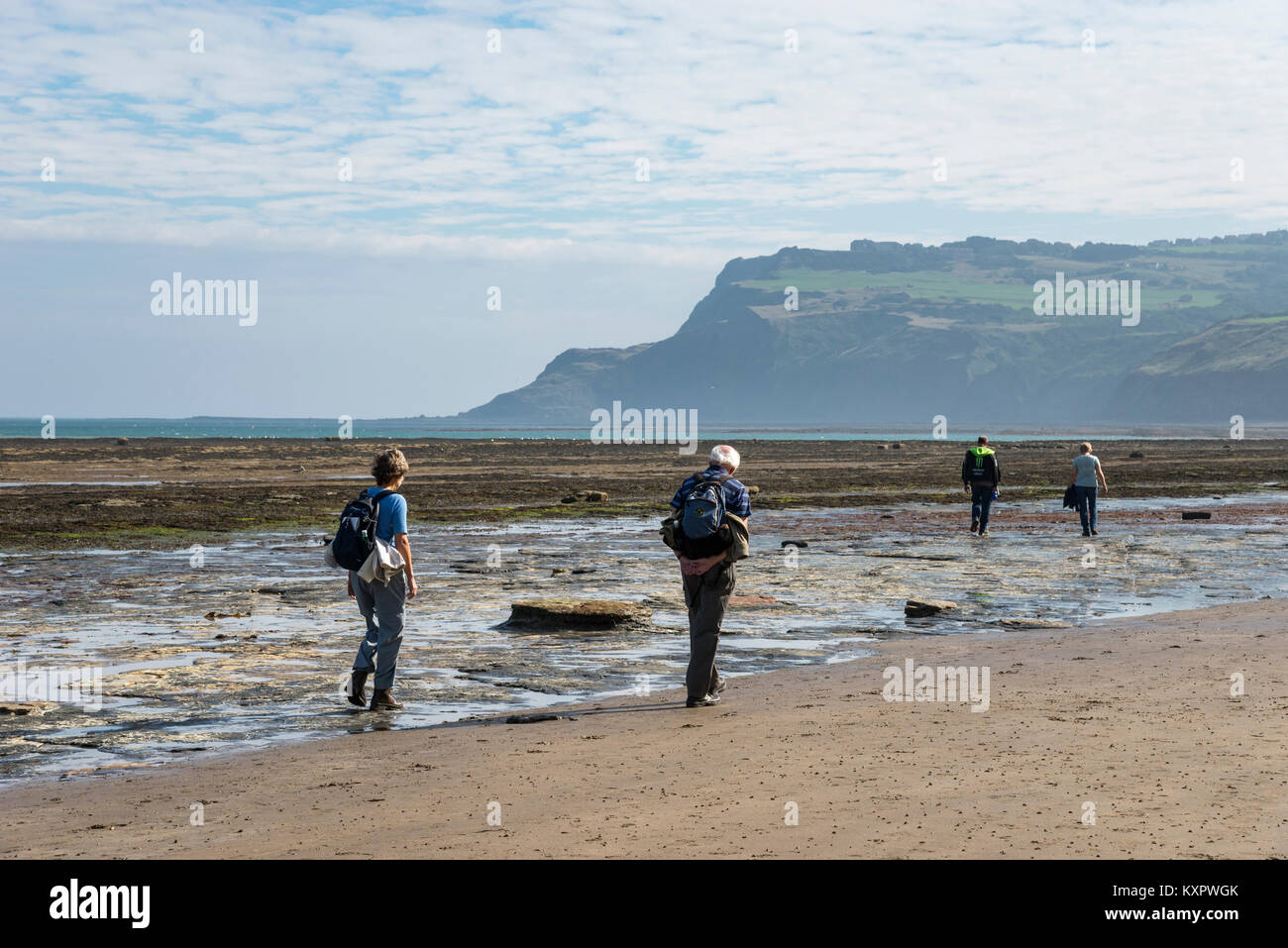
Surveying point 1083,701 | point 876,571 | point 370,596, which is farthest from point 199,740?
point 876,571

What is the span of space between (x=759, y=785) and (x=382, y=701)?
12.6 feet

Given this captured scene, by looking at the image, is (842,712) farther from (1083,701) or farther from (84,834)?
(84,834)

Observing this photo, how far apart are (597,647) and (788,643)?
6.30ft

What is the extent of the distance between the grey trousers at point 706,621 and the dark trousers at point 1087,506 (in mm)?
17555

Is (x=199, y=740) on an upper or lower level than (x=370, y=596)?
lower

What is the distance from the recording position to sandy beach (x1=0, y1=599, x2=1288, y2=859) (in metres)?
5.96

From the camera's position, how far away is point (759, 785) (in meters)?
7.12

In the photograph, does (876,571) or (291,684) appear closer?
(291,684)

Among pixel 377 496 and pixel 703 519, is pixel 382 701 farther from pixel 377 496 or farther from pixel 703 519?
pixel 703 519

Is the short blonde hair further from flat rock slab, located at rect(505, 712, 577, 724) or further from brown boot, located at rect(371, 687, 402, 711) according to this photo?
flat rock slab, located at rect(505, 712, 577, 724)

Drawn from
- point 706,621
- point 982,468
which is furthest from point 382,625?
point 982,468

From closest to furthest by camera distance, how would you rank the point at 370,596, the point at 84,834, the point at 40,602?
the point at 84,834 → the point at 370,596 → the point at 40,602

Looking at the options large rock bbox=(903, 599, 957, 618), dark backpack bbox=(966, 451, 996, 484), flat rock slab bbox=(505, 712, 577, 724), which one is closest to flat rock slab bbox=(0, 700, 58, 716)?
flat rock slab bbox=(505, 712, 577, 724)
